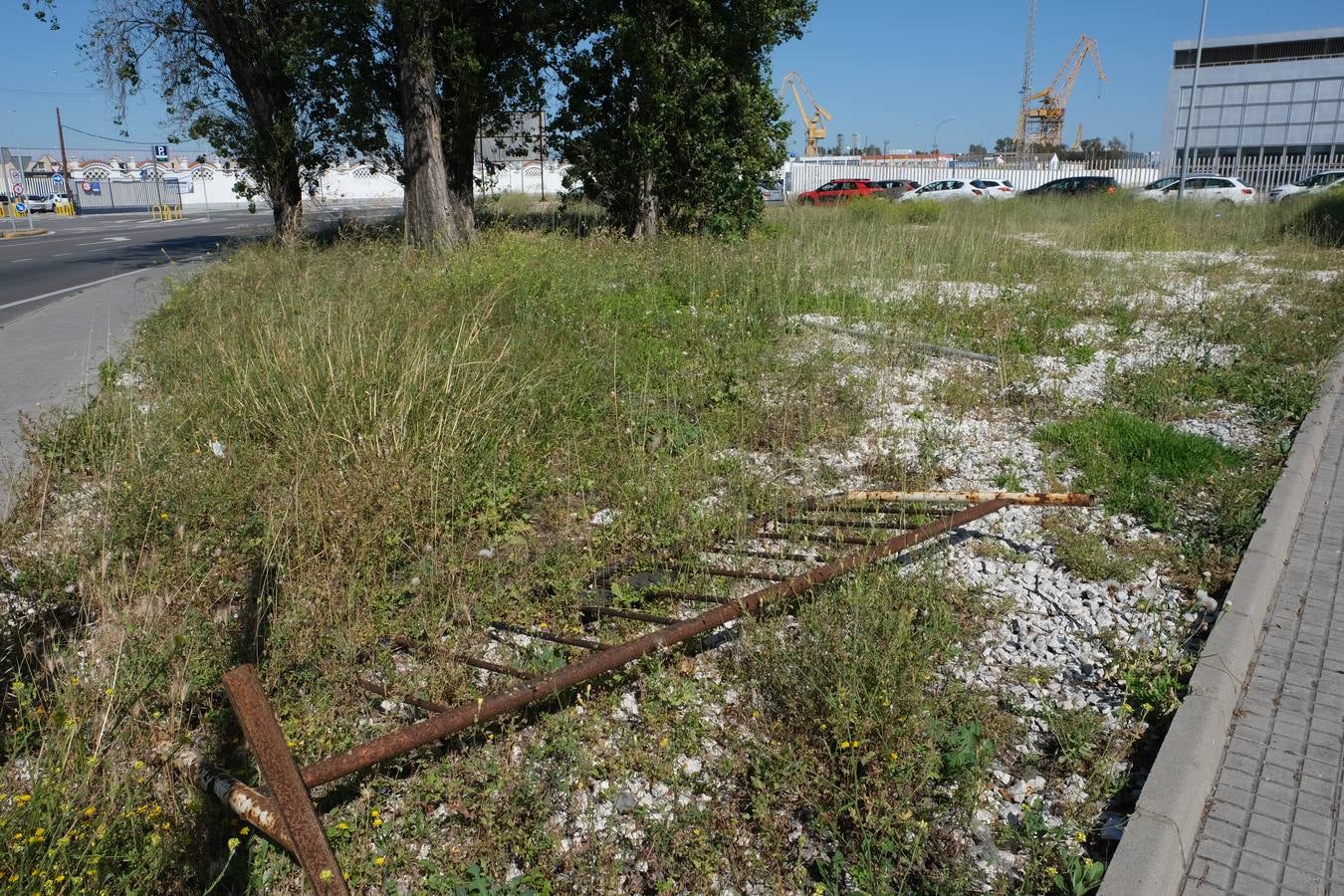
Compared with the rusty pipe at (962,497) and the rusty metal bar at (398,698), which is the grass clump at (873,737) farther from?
the rusty pipe at (962,497)

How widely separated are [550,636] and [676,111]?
13504 mm

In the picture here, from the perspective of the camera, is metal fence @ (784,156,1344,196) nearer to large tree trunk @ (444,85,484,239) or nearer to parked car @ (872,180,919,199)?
parked car @ (872,180,919,199)

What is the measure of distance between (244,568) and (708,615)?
2.34 meters

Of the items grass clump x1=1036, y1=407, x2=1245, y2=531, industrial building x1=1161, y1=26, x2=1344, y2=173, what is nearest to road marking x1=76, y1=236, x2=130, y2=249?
grass clump x1=1036, y1=407, x2=1245, y2=531

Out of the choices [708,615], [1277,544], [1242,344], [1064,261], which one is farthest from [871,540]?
[1064,261]

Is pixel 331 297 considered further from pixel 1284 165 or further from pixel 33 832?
pixel 1284 165

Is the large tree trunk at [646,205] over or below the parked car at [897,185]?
below

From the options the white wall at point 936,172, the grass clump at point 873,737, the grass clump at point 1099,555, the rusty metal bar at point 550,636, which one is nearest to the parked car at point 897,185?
the white wall at point 936,172

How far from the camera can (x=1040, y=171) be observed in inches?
1708

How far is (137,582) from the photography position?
3934 millimetres

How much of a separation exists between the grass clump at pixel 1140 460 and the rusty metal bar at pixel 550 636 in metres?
3.45

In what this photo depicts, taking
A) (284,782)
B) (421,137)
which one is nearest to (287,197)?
(421,137)

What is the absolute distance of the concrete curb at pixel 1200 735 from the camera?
103 inches

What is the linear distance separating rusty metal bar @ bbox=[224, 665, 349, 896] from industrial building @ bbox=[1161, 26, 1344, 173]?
62688 millimetres
